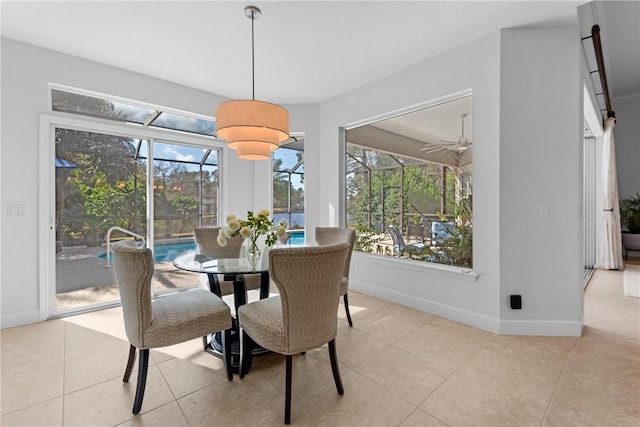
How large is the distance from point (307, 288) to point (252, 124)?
1.26 m

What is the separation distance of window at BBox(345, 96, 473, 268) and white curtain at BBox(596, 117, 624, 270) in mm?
3637

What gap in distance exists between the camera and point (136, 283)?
64.7 inches

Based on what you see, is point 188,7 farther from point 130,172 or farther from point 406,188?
point 406,188

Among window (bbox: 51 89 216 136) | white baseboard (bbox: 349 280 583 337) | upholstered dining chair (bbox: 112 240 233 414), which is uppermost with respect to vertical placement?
window (bbox: 51 89 216 136)

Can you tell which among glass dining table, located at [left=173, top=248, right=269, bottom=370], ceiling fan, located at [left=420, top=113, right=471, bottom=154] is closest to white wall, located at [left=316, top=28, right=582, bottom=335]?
ceiling fan, located at [left=420, top=113, right=471, bottom=154]

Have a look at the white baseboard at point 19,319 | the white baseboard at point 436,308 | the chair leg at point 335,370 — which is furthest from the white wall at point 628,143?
the white baseboard at point 19,319

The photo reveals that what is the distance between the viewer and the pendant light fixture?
216 cm

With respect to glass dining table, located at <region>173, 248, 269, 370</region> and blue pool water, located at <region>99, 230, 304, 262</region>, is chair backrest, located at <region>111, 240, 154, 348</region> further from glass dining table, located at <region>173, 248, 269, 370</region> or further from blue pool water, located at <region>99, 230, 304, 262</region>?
blue pool water, located at <region>99, 230, 304, 262</region>

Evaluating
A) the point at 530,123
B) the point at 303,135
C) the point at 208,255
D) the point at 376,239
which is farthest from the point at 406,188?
the point at 208,255

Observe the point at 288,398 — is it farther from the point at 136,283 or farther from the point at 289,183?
the point at 289,183

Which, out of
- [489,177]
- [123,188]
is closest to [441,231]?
[489,177]

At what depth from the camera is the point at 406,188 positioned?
3.62 m

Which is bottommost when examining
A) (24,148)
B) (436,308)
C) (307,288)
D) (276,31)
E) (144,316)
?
(436,308)

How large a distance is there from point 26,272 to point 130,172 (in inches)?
55.1
